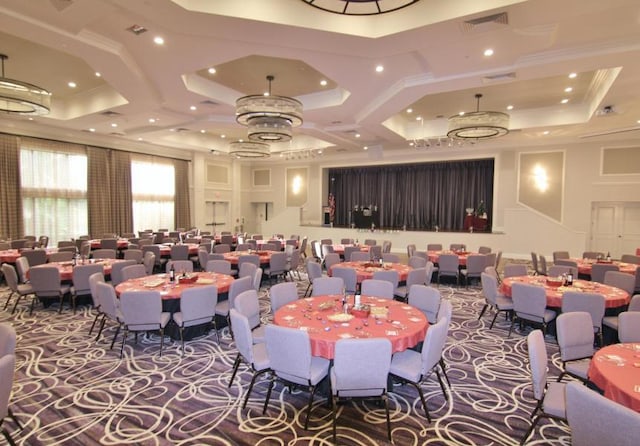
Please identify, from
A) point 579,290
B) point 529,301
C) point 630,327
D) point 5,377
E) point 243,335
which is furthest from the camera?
point 579,290

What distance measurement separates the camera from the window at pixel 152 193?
14.8 meters

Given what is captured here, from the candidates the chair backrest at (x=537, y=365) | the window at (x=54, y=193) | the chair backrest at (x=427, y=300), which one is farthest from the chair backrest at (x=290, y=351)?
the window at (x=54, y=193)

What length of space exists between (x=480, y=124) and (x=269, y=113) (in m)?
4.84

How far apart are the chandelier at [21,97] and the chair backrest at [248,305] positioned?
594 centimetres

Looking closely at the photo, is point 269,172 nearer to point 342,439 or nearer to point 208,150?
point 208,150

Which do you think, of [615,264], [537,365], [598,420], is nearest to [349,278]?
[537,365]

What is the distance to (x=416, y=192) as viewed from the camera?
59.9ft

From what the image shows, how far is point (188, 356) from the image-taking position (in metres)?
4.78

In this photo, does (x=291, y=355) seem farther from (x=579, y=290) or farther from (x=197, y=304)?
(x=579, y=290)

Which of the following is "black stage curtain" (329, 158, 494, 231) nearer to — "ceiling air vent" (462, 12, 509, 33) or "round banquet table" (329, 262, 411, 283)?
"round banquet table" (329, 262, 411, 283)

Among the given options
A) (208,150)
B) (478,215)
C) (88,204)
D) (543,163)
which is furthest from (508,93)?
(88,204)

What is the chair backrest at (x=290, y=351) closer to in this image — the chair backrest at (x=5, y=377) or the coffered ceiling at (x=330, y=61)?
the chair backrest at (x=5, y=377)

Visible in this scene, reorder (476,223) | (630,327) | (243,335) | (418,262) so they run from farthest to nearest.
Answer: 1. (476,223)
2. (418,262)
3. (630,327)
4. (243,335)

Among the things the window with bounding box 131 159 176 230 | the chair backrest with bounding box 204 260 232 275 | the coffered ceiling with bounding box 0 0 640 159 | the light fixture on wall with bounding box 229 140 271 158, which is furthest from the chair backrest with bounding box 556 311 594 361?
the window with bounding box 131 159 176 230
